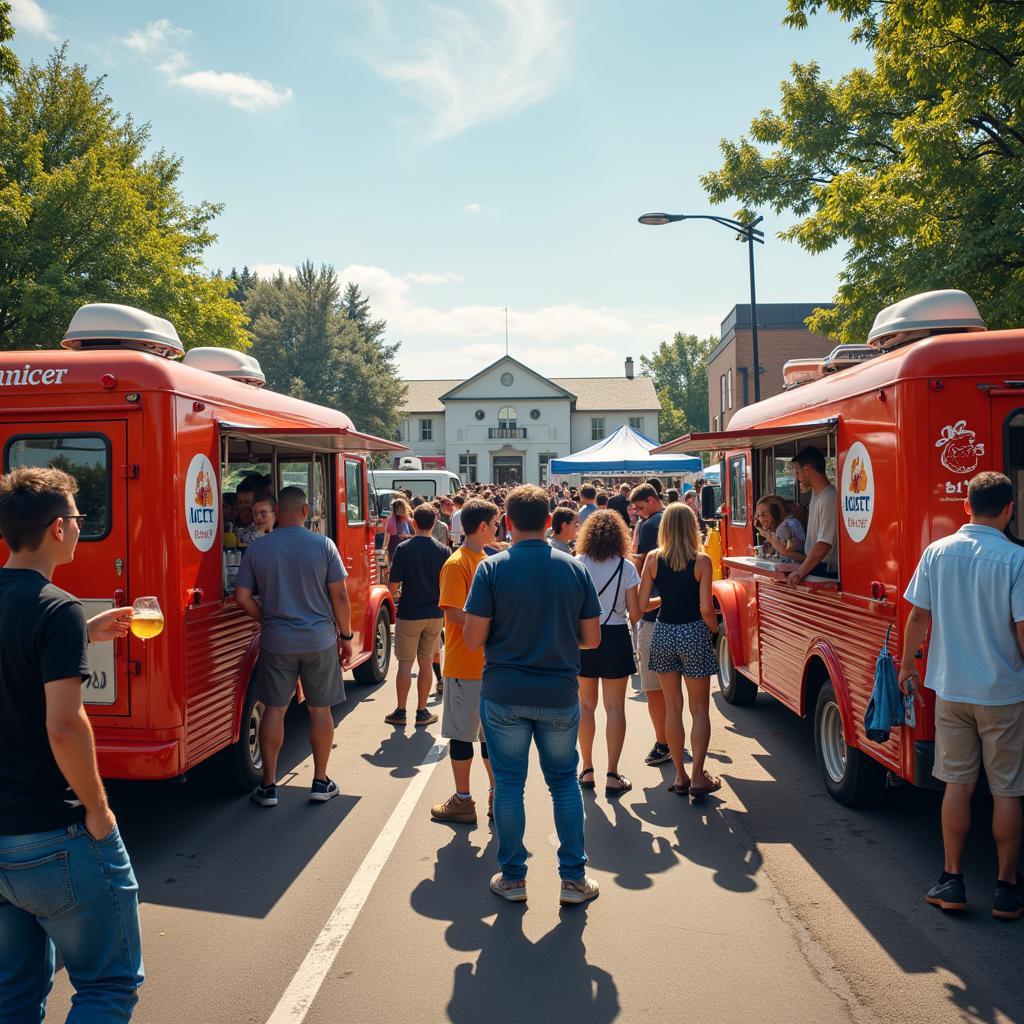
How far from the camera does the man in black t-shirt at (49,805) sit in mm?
2518

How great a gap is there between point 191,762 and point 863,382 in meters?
4.48

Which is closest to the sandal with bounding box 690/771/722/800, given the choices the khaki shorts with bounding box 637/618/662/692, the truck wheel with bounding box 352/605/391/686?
the khaki shorts with bounding box 637/618/662/692

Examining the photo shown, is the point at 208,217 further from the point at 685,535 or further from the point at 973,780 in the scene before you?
the point at 973,780

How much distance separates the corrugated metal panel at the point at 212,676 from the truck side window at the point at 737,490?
5.24 m

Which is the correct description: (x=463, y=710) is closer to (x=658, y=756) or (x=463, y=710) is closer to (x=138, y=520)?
(x=658, y=756)

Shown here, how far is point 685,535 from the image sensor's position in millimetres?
6273

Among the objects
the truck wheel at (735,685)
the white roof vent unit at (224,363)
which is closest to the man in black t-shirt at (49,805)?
the white roof vent unit at (224,363)

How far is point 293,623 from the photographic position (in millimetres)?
6074

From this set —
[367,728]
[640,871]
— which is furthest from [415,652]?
[640,871]

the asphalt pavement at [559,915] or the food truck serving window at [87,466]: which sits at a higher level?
Answer: the food truck serving window at [87,466]

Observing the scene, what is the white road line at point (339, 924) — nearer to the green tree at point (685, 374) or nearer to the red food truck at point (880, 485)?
the red food truck at point (880, 485)

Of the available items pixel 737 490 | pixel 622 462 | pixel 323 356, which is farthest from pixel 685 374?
pixel 737 490

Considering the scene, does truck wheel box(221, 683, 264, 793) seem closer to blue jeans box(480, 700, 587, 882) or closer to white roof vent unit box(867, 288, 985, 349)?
blue jeans box(480, 700, 587, 882)

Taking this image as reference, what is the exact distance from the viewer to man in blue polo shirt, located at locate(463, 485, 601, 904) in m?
4.46
